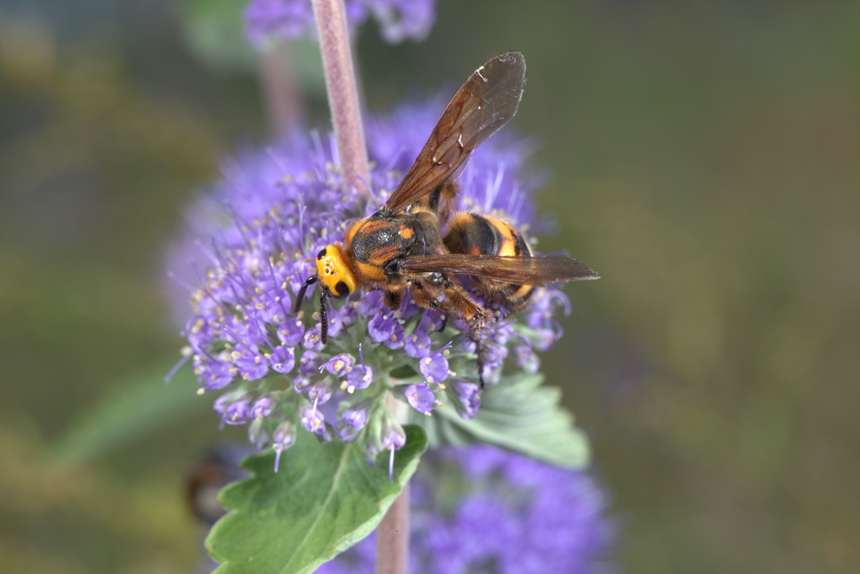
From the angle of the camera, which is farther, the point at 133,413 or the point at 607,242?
the point at 607,242

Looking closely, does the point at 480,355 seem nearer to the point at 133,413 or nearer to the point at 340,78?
the point at 340,78

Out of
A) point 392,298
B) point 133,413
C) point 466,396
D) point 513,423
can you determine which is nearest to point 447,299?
point 392,298

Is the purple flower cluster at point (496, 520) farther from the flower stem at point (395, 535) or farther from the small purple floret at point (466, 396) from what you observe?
the small purple floret at point (466, 396)

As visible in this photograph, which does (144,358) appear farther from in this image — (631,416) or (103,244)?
(631,416)

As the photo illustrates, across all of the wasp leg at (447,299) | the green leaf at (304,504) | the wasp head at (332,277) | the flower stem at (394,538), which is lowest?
the flower stem at (394,538)

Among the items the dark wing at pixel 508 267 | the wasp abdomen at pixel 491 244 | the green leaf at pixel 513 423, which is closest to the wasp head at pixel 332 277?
the dark wing at pixel 508 267
